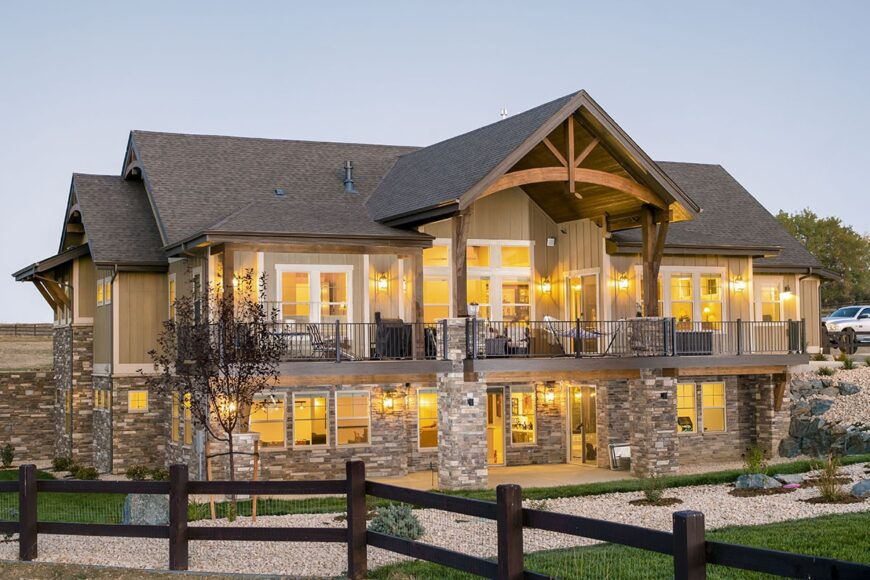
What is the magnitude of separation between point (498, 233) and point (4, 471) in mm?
13839

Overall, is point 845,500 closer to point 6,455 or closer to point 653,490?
point 653,490

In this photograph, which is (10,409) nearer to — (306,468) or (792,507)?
(306,468)

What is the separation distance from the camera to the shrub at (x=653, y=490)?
58.5ft

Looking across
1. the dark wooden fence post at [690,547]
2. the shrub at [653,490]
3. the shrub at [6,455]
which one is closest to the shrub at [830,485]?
the shrub at [653,490]

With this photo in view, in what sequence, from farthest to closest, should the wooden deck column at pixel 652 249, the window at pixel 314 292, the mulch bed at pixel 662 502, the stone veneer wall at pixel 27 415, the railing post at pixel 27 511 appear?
1. the stone veneer wall at pixel 27 415
2. the wooden deck column at pixel 652 249
3. the window at pixel 314 292
4. the mulch bed at pixel 662 502
5. the railing post at pixel 27 511

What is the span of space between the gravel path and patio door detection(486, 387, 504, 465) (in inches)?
249

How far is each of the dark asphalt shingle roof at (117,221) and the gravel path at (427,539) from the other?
10662 mm

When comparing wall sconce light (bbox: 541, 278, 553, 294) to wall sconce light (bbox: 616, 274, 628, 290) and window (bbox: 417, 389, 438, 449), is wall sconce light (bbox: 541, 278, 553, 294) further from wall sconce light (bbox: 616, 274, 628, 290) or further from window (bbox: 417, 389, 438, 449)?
window (bbox: 417, 389, 438, 449)

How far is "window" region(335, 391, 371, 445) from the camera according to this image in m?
23.8

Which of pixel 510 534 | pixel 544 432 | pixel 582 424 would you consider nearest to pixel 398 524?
pixel 510 534

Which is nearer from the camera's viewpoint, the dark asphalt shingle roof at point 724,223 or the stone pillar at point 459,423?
the stone pillar at point 459,423

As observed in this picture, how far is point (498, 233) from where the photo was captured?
25031 mm

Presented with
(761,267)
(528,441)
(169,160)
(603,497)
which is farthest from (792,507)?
(169,160)

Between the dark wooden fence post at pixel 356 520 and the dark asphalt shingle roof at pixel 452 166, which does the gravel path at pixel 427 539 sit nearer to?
the dark wooden fence post at pixel 356 520
